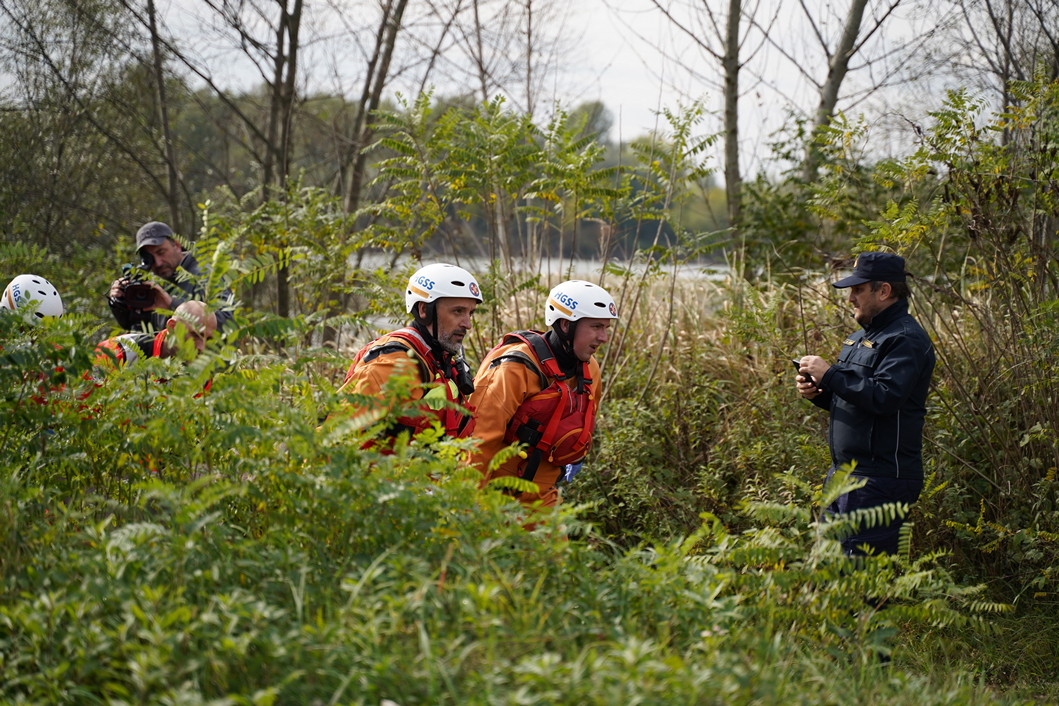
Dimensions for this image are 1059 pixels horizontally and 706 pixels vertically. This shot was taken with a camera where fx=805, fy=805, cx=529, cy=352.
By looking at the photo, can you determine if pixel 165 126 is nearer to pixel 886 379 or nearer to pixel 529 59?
pixel 529 59

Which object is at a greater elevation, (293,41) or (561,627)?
(293,41)

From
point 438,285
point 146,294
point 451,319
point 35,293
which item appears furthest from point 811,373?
point 35,293

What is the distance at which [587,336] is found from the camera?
177 inches

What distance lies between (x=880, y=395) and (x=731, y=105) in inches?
259

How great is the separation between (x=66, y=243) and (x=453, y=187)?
760 centimetres

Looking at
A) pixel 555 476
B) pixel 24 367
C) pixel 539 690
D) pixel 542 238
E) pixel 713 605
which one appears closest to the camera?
pixel 539 690

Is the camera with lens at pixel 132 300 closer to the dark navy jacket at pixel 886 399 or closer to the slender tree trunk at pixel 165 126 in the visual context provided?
the dark navy jacket at pixel 886 399

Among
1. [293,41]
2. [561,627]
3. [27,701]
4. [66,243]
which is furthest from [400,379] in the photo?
[66,243]

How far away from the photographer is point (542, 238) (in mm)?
7320

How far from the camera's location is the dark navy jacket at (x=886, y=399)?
13.8 ft

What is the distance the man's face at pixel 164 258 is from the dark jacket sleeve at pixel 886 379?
4.94m

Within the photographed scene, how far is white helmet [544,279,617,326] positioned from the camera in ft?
14.7

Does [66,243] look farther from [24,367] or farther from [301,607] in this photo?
[301,607]

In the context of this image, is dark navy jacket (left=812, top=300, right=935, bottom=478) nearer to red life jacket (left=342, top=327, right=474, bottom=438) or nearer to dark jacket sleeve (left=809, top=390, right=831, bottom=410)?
dark jacket sleeve (left=809, top=390, right=831, bottom=410)
